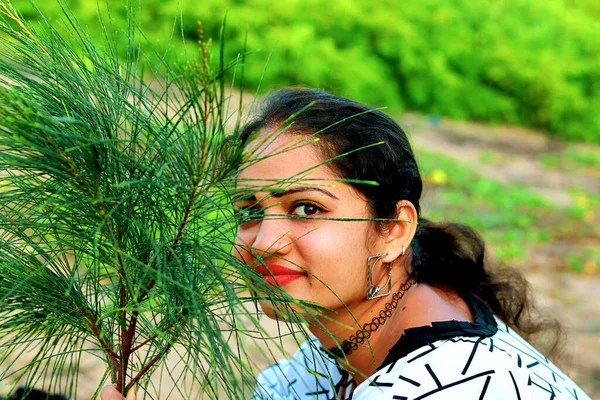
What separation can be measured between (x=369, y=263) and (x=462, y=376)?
1.00 feet

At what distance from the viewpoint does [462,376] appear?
147 cm

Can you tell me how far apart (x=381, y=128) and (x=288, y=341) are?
2421mm

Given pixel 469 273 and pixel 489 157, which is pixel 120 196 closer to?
pixel 469 273

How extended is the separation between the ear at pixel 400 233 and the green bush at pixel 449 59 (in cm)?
707

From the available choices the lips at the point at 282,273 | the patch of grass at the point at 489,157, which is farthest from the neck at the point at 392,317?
the patch of grass at the point at 489,157

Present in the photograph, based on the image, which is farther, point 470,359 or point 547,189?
point 547,189

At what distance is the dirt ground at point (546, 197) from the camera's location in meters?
3.81

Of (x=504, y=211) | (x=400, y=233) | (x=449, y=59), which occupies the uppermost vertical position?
(x=400, y=233)

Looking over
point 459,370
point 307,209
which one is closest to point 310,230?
point 307,209

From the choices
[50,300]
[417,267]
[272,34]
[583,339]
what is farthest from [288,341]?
[272,34]

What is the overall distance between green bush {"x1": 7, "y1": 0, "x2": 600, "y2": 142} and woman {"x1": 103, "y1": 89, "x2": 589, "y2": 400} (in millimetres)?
7037

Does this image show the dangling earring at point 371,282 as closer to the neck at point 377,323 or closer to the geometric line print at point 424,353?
the neck at point 377,323

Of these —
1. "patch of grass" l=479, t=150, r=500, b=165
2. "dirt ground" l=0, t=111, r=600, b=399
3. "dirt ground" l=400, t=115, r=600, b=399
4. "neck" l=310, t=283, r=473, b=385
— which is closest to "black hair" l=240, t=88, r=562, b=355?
"neck" l=310, t=283, r=473, b=385

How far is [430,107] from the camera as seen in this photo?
394 inches
